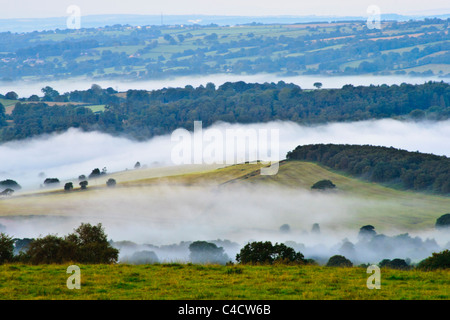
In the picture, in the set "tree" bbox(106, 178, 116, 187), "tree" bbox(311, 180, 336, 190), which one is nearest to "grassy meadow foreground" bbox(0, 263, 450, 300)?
"tree" bbox(311, 180, 336, 190)

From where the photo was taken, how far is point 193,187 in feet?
307

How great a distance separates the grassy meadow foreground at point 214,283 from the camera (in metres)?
15.3

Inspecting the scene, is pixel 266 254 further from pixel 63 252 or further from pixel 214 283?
Answer: pixel 214 283

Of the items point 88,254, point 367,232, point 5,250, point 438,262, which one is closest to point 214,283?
point 88,254

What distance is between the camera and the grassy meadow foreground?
50.3ft

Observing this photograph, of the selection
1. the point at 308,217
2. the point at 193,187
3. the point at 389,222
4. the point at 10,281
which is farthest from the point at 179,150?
the point at 10,281

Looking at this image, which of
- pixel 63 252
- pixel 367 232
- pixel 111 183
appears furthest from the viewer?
pixel 111 183

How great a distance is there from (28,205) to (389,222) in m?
42.2

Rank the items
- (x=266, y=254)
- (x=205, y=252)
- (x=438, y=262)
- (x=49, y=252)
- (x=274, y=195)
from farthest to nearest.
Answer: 1. (x=274, y=195)
2. (x=205, y=252)
3. (x=266, y=254)
4. (x=49, y=252)
5. (x=438, y=262)

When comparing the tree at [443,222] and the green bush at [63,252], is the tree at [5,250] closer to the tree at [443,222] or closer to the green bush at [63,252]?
the green bush at [63,252]

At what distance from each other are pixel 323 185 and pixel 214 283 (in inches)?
3186

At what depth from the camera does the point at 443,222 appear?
72.3 m

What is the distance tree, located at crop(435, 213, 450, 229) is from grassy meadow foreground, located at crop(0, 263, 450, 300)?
54.6 meters
